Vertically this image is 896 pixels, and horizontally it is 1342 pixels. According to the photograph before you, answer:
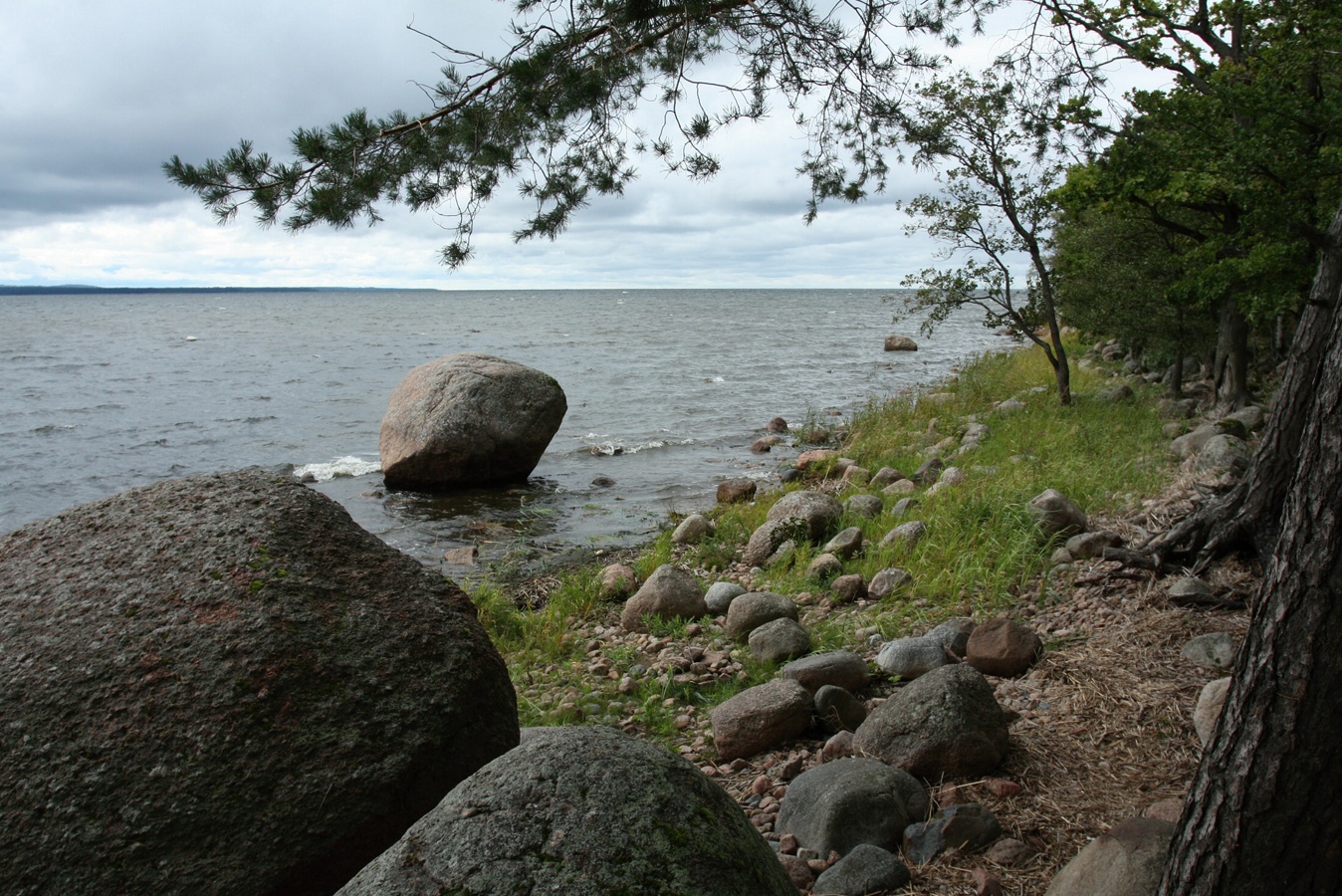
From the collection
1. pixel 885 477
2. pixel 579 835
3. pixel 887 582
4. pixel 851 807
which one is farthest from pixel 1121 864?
pixel 885 477

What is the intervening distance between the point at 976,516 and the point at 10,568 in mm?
6525

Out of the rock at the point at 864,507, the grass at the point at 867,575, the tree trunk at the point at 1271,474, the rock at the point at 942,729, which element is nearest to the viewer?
the rock at the point at 942,729

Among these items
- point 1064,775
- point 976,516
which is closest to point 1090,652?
point 1064,775

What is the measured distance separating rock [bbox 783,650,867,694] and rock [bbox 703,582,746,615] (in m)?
1.91

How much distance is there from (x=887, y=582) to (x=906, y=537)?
2.97ft

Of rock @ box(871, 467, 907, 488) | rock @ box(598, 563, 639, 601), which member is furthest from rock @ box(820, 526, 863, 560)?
rock @ box(871, 467, 907, 488)

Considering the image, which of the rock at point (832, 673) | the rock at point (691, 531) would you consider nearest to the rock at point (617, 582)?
the rock at point (691, 531)

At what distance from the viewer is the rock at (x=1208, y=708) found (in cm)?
378

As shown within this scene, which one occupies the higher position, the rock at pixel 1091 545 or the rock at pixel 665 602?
the rock at pixel 1091 545

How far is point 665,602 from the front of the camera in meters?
7.03

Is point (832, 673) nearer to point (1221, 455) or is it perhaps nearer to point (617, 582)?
point (617, 582)

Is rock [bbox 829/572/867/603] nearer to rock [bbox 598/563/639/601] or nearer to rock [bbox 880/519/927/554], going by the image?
rock [bbox 880/519/927/554]

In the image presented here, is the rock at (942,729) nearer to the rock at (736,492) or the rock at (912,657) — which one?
the rock at (912,657)

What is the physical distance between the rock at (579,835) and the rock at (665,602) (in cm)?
459
